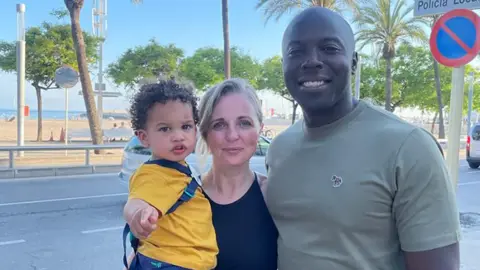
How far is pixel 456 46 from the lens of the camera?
3.71 metres

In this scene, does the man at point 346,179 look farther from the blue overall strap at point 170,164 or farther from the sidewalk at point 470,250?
the sidewalk at point 470,250

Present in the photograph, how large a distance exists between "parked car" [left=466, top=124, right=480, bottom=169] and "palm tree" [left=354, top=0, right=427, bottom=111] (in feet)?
24.5

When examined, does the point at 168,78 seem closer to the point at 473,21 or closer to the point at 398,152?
the point at 398,152

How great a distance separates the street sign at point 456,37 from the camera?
3561 millimetres

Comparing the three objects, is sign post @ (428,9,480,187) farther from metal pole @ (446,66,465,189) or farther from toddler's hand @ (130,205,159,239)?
toddler's hand @ (130,205,159,239)

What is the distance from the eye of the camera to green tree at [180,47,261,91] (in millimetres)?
27625

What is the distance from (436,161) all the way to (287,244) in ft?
2.05

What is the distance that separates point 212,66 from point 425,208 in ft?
91.7

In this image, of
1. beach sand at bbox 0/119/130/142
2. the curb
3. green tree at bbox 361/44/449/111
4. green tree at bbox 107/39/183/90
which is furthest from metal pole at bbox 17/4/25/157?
green tree at bbox 361/44/449/111

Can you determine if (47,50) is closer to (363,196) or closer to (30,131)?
(30,131)

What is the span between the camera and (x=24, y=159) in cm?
1502

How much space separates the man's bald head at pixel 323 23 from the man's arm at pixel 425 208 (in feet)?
1.61

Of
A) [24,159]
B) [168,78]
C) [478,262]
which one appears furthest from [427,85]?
[168,78]

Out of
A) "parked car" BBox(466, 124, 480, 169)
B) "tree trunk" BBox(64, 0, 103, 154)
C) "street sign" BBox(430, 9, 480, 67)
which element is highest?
"tree trunk" BBox(64, 0, 103, 154)
